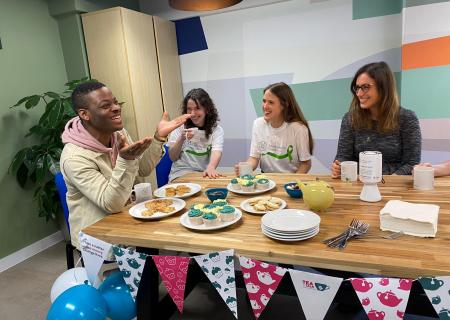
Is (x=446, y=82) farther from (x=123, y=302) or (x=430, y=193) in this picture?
(x=123, y=302)

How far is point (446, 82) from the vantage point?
292 centimetres

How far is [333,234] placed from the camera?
118 cm

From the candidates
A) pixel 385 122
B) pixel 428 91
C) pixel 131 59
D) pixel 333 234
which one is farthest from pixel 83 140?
pixel 428 91

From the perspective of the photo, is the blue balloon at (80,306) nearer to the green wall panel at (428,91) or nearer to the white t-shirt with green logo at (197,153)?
the white t-shirt with green logo at (197,153)

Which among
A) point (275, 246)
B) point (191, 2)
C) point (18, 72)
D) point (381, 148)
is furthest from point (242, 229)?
point (18, 72)

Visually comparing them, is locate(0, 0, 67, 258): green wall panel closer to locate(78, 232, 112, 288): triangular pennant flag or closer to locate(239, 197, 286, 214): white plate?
locate(78, 232, 112, 288): triangular pennant flag

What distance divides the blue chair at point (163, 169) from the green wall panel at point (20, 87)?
1.27 meters

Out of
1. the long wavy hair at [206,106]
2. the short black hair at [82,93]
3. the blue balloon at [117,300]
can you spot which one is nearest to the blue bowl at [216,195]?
the blue balloon at [117,300]

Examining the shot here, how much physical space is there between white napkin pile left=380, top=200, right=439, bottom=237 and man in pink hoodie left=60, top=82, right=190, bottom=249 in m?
1.03

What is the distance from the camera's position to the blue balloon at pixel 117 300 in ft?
4.87

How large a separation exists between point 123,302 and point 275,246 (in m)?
A: 0.80

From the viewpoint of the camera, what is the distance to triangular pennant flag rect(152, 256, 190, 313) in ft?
4.09

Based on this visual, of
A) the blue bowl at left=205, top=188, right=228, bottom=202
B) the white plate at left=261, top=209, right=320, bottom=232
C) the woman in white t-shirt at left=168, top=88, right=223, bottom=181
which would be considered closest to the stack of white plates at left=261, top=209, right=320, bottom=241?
the white plate at left=261, top=209, right=320, bottom=232

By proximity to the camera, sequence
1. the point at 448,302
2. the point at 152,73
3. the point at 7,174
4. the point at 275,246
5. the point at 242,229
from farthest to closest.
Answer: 1. the point at 152,73
2. the point at 7,174
3. the point at 242,229
4. the point at 275,246
5. the point at 448,302
